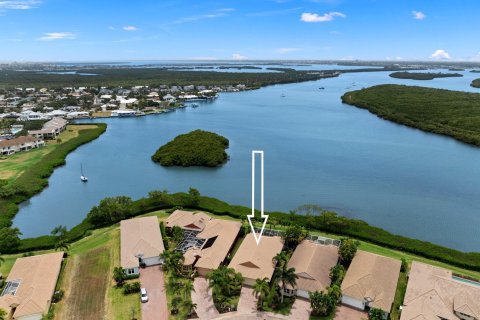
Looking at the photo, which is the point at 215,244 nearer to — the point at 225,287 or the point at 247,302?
the point at 225,287

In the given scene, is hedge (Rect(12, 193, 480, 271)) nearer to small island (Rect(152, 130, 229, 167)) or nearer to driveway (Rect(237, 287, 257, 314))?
driveway (Rect(237, 287, 257, 314))

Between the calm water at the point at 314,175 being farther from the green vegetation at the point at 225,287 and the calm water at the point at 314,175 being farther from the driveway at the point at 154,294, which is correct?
the green vegetation at the point at 225,287

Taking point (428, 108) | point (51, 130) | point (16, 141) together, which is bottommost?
point (16, 141)

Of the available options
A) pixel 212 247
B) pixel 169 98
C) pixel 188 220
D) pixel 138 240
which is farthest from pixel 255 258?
pixel 169 98

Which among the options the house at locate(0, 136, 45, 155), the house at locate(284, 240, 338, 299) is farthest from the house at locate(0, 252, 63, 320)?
the house at locate(0, 136, 45, 155)

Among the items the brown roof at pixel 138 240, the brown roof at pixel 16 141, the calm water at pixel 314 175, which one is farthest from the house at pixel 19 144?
the brown roof at pixel 138 240

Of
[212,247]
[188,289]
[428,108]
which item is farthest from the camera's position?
[428,108]

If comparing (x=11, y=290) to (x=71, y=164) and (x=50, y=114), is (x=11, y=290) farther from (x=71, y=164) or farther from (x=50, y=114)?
(x=50, y=114)
